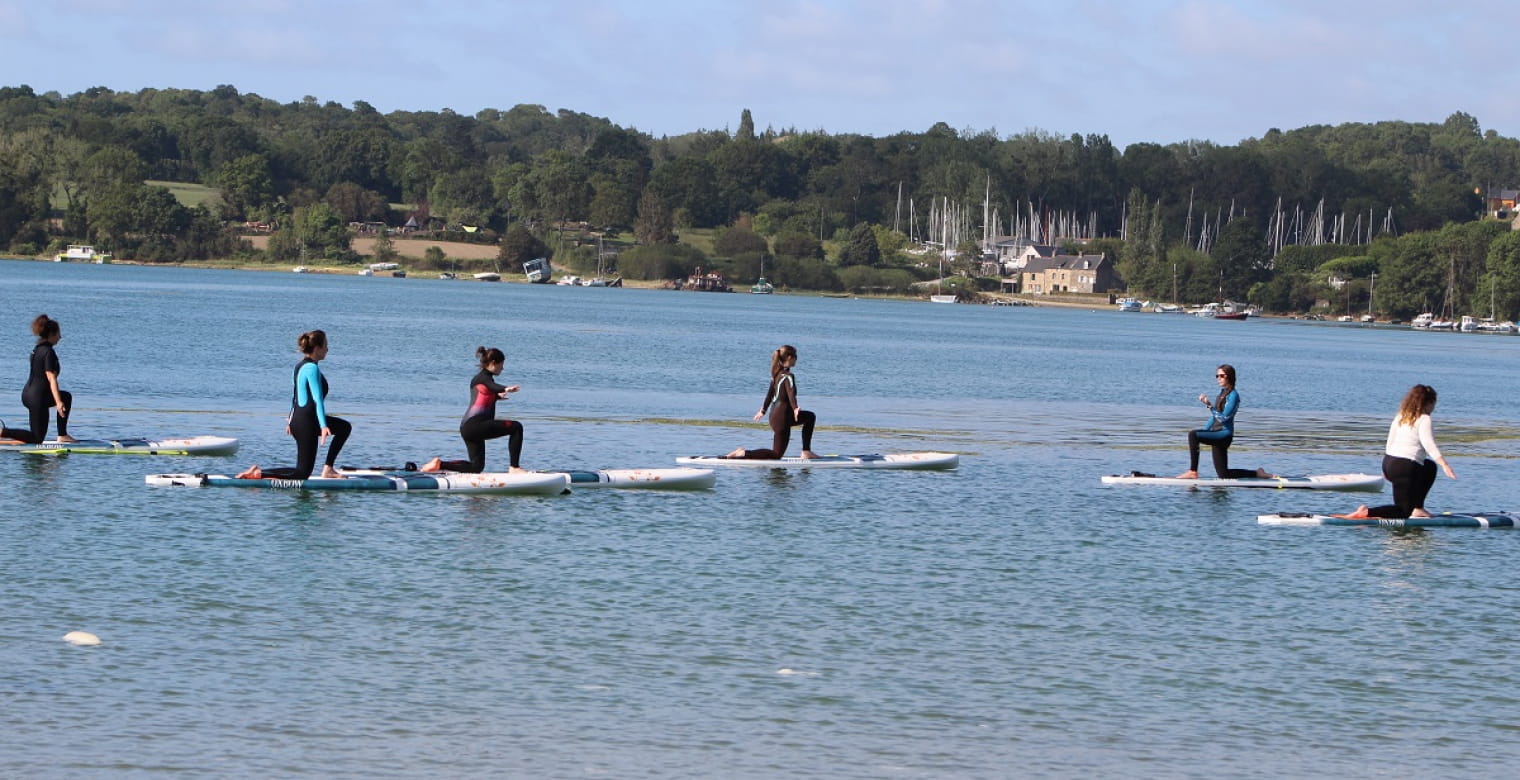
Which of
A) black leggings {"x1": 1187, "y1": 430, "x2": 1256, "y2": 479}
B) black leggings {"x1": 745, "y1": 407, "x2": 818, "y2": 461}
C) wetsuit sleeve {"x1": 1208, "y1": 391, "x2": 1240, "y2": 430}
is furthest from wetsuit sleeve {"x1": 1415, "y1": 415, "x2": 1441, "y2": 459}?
black leggings {"x1": 745, "y1": 407, "x2": 818, "y2": 461}

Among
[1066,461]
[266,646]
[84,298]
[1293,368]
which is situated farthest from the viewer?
[84,298]

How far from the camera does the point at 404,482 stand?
1038 inches

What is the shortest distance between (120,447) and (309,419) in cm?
621

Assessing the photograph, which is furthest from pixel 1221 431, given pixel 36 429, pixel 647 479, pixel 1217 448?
pixel 36 429

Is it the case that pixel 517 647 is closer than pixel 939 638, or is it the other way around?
pixel 517 647

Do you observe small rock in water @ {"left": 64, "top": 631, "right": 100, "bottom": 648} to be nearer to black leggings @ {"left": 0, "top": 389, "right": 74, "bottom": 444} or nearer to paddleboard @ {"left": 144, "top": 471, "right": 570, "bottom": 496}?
paddleboard @ {"left": 144, "top": 471, "right": 570, "bottom": 496}

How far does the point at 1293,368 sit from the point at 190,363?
6332 cm

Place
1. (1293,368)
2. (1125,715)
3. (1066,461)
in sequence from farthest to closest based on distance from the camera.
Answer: (1293,368) < (1066,461) < (1125,715)

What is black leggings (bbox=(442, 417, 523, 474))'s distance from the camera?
1054 inches

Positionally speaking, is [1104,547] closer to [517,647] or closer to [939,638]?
[939,638]

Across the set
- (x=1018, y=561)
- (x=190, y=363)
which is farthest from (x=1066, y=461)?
(x=190, y=363)

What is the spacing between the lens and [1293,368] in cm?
10119

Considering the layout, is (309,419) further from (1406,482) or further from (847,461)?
(1406,482)

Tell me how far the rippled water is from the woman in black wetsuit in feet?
1.87
